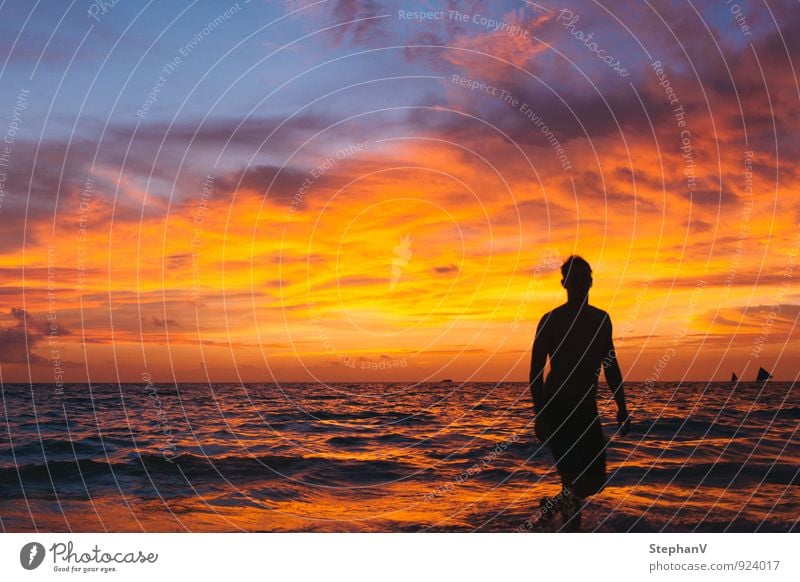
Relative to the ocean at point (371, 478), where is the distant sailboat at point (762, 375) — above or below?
below

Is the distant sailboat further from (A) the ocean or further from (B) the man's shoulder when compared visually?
(B) the man's shoulder

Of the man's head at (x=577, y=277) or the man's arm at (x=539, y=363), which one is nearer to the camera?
the man's arm at (x=539, y=363)

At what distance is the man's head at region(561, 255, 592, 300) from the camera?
33.1ft

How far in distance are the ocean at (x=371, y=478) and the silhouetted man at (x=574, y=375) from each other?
3934 mm

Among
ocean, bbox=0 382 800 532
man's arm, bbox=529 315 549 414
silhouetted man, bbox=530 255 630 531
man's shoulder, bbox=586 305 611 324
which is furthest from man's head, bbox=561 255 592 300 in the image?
ocean, bbox=0 382 800 532

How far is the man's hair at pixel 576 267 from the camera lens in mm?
10086

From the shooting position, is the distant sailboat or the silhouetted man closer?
the silhouetted man

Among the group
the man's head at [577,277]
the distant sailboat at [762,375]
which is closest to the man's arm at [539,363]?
the man's head at [577,277]

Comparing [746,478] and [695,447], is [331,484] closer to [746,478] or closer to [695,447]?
[746,478]

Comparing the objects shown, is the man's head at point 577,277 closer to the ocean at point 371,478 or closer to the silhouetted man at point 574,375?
the silhouetted man at point 574,375

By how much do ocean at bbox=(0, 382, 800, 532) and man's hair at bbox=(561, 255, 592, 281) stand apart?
5.46 m

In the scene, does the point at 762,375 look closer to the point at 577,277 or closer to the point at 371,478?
the point at 371,478

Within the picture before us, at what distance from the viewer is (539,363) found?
396 inches
